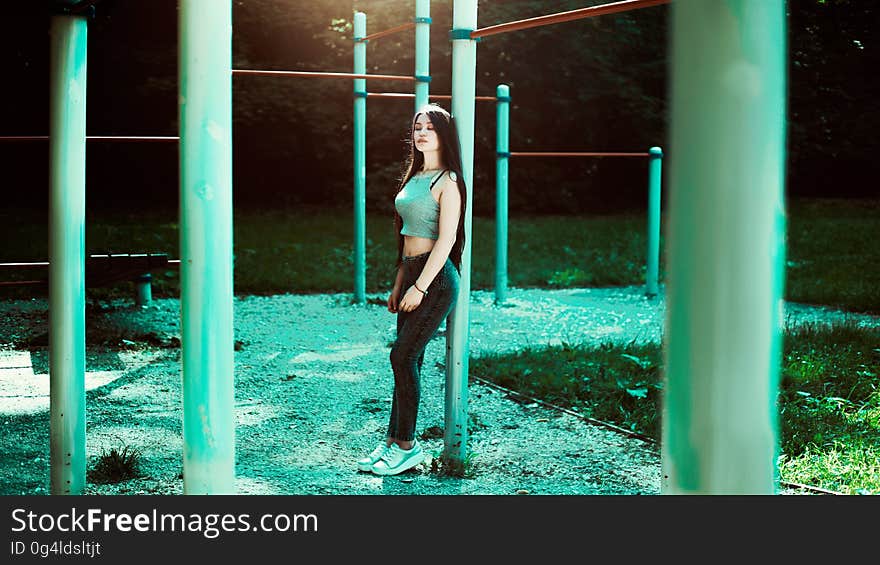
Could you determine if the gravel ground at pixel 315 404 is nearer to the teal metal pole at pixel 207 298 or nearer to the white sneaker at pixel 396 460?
the white sneaker at pixel 396 460

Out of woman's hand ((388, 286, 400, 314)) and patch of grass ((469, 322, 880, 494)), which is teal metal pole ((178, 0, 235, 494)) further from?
patch of grass ((469, 322, 880, 494))

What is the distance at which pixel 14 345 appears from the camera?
7.20 metres

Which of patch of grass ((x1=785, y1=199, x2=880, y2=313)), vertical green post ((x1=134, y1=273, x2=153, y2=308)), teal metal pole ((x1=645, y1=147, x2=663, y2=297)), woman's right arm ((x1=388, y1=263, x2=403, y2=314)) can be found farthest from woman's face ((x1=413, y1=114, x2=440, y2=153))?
patch of grass ((x1=785, y1=199, x2=880, y2=313))

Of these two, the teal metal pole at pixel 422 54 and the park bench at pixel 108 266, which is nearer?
the park bench at pixel 108 266

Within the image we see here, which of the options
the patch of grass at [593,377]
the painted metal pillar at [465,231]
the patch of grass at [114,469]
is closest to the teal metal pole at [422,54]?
the patch of grass at [593,377]

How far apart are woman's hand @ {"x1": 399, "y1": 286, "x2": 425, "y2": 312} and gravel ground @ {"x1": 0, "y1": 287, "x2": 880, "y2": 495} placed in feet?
2.22

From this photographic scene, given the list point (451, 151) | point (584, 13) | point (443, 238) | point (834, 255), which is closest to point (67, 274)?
point (443, 238)

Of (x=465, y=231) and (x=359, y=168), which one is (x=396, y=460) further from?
(x=359, y=168)

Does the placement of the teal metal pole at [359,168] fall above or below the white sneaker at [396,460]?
above

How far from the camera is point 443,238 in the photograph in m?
4.20

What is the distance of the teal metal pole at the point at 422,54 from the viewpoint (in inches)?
312

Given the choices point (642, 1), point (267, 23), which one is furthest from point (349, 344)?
point (267, 23)

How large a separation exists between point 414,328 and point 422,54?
4.21m

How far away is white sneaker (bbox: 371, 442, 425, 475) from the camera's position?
429 centimetres
